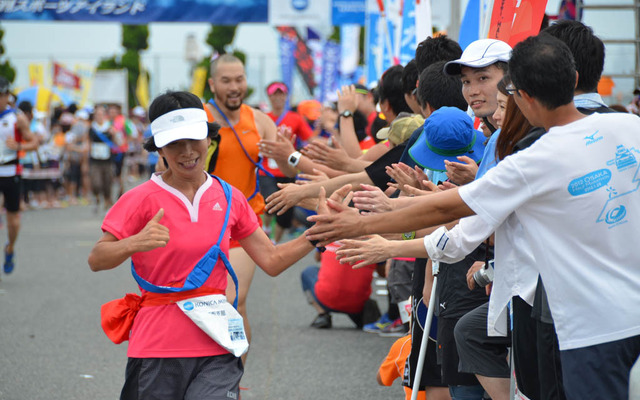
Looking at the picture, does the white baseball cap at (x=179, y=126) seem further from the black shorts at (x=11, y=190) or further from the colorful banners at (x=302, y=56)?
the colorful banners at (x=302, y=56)

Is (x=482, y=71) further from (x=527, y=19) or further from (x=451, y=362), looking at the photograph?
(x=451, y=362)

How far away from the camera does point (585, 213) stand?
283cm

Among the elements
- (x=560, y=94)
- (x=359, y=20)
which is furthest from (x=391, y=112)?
(x=359, y=20)

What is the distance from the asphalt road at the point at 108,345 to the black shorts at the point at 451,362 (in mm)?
2036

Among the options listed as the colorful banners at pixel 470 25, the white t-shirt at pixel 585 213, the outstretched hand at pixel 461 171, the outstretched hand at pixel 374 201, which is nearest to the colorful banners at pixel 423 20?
the colorful banners at pixel 470 25

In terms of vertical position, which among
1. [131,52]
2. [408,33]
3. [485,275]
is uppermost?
[408,33]

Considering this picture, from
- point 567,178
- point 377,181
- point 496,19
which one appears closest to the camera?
point 567,178

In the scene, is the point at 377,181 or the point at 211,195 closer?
the point at 211,195

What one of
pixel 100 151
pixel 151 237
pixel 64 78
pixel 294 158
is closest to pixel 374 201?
pixel 151 237

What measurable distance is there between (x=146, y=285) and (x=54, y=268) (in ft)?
29.3

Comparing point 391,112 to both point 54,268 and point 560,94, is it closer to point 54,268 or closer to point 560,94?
point 560,94

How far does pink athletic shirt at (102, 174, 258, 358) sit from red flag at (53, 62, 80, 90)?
123 ft

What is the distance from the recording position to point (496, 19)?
5508 millimetres

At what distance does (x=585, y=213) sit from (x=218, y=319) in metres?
1.66
